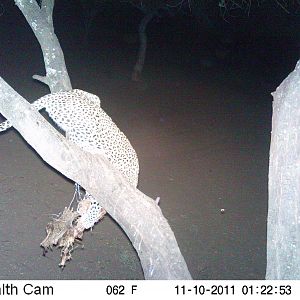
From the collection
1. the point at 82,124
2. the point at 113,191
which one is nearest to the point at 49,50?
the point at 82,124

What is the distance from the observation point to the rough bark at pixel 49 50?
9.49ft

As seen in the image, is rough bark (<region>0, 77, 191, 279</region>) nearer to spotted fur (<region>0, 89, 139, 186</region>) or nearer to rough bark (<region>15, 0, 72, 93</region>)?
spotted fur (<region>0, 89, 139, 186</region>)

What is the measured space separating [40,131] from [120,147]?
945 mm

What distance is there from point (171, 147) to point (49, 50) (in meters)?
4.74

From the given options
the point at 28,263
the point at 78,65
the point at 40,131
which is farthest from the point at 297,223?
the point at 78,65

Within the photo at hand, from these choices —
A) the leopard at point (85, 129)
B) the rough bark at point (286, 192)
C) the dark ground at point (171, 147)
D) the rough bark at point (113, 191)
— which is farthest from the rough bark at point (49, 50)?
the dark ground at point (171, 147)

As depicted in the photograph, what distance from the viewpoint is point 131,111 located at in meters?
8.80

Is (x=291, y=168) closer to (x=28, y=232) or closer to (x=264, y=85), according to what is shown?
(x=28, y=232)

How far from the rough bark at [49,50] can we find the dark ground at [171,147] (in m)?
1.96

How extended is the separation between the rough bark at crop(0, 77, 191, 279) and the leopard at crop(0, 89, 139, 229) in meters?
0.47

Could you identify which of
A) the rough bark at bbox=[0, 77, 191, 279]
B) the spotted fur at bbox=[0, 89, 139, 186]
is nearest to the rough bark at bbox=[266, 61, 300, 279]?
the rough bark at bbox=[0, 77, 191, 279]

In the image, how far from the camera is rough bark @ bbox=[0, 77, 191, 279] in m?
2.12

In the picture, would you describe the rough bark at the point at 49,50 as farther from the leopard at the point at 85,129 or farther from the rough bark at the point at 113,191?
the rough bark at the point at 113,191

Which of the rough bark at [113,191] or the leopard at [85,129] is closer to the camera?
the rough bark at [113,191]
